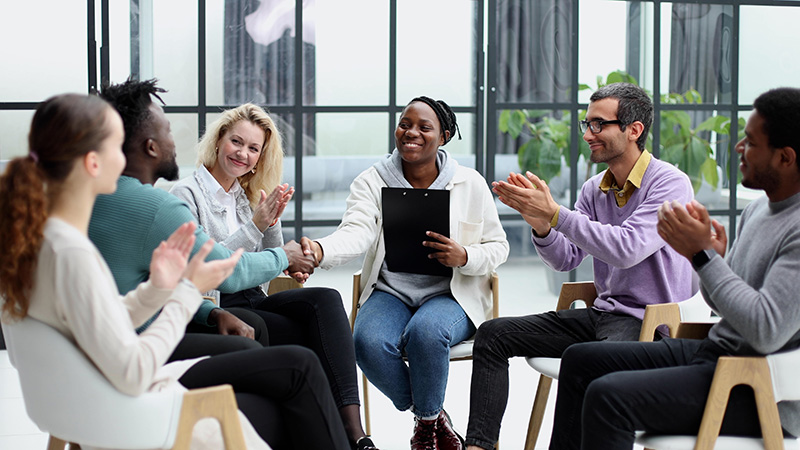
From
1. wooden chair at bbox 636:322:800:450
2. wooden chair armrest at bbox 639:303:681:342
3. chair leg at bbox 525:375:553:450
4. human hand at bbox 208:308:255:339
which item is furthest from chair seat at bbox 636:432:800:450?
human hand at bbox 208:308:255:339

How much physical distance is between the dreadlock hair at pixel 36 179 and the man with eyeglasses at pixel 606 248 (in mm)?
1409

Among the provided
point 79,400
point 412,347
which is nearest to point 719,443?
point 412,347

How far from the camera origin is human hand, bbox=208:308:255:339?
2.44m

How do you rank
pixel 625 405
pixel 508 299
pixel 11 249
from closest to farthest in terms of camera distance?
pixel 11 249 → pixel 625 405 → pixel 508 299

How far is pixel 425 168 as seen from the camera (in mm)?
3135

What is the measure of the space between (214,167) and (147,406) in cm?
149

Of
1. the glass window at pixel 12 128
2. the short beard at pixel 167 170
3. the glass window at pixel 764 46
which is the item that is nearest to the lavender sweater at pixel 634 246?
the short beard at pixel 167 170

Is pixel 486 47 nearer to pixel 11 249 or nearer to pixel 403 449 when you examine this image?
pixel 403 449

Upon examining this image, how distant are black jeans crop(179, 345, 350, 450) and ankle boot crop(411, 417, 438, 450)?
2.35 feet

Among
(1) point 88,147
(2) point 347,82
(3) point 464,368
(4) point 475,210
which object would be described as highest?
(2) point 347,82

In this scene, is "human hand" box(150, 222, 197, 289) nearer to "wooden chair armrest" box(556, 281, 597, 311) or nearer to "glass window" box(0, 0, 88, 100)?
"wooden chair armrest" box(556, 281, 597, 311)

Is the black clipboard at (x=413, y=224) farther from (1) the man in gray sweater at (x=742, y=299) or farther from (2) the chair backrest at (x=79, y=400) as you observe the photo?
(2) the chair backrest at (x=79, y=400)

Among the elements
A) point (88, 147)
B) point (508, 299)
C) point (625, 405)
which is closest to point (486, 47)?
point (508, 299)

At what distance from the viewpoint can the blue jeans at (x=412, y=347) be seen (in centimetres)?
273
